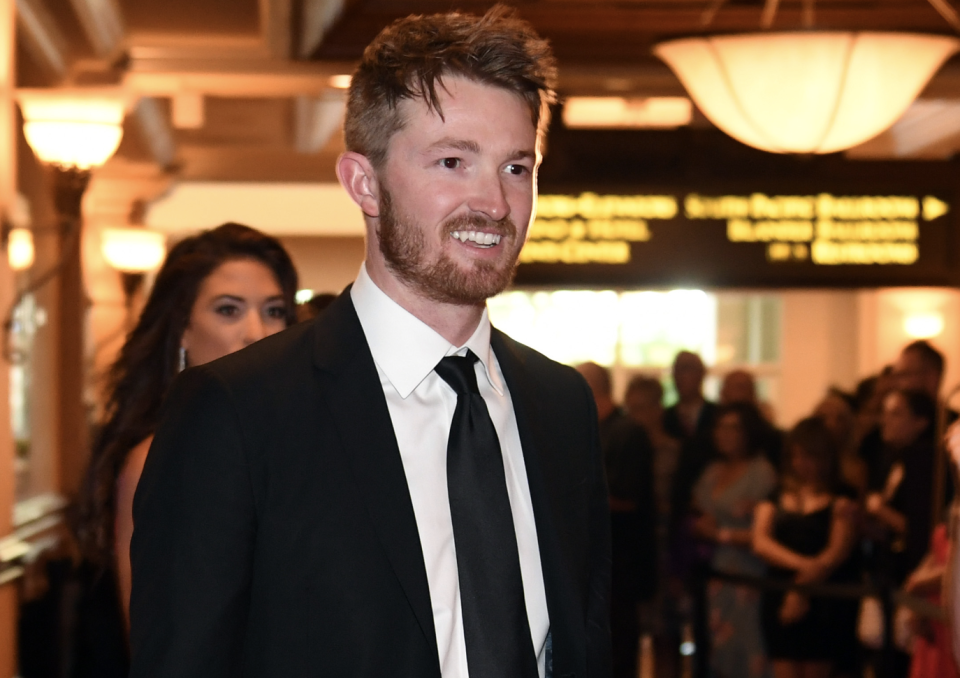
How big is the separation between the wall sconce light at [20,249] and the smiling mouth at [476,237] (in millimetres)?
3626

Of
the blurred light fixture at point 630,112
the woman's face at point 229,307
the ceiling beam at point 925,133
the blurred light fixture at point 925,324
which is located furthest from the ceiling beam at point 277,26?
the blurred light fixture at point 925,324

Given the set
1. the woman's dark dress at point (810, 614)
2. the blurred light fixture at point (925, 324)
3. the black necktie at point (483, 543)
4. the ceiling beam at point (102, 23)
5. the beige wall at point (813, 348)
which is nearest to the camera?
the black necktie at point (483, 543)

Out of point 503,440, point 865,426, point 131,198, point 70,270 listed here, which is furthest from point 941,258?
point 131,198

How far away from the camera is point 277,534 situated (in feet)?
4.27

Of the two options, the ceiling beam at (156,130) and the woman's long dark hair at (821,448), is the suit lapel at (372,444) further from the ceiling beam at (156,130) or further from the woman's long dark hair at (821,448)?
the ceiling beam at (156,130)

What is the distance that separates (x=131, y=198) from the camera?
11211mm

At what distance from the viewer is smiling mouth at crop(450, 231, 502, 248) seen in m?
1.38

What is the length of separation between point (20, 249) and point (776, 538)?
11.5 feet

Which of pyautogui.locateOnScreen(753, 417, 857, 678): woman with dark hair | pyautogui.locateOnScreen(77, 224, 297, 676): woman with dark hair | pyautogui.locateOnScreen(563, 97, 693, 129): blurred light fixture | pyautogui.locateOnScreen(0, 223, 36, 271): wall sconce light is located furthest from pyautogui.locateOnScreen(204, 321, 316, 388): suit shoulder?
pyautogui.locateOnScreen(563, 97, 693, 129): blurred light fixture

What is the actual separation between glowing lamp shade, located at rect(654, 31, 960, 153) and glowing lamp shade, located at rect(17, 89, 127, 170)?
8.73ft

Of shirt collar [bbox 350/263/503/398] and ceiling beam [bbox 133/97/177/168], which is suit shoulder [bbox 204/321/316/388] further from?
ceiling beam [bbox 133/97/177/168]

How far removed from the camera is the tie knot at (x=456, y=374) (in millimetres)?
1462

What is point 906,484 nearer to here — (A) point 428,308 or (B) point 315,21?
(B) point 315,21

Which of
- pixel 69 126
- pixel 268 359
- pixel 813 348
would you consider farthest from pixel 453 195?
pixel 813 348
